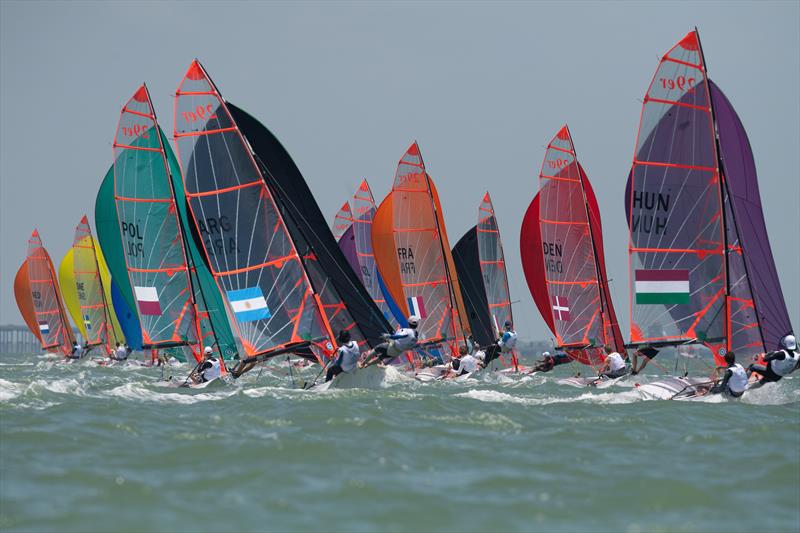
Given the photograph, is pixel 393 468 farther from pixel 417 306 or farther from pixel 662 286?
pixel 417 306

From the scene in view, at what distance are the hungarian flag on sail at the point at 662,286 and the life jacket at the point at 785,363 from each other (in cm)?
389

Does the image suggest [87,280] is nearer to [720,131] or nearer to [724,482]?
[720,131]

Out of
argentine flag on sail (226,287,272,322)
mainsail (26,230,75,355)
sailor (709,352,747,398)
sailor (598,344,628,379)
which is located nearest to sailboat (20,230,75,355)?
mainsail (26,230,75,355)

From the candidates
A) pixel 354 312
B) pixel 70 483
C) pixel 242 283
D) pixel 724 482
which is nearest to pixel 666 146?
→ pixel 354 312

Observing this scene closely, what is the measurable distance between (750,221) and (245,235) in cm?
1034

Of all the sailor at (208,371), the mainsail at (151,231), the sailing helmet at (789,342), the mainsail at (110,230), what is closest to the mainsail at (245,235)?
the sailor at (208,371)

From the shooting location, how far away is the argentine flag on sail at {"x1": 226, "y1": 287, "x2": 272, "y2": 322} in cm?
2209

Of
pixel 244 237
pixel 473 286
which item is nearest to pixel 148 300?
pixel 244 237

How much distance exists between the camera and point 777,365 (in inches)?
736

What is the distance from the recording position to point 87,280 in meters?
48.9

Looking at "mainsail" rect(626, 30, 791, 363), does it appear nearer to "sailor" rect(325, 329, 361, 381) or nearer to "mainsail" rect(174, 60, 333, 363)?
"sailor" rect(325, 329, 361, 381)

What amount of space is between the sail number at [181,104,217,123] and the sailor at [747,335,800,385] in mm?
11781

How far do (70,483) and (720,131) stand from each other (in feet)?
53.5

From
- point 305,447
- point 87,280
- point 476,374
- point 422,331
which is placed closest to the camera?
point 305,447
